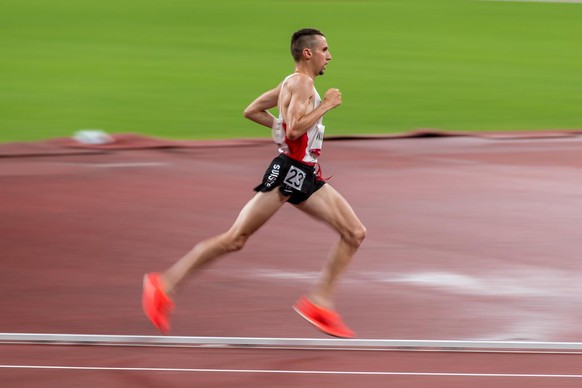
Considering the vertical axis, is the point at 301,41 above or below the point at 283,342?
above

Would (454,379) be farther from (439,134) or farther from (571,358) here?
(439,134)

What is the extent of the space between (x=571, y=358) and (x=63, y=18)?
29243 millimetres

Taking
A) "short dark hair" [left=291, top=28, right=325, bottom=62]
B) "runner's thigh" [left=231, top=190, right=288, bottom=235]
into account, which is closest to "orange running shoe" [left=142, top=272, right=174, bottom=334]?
"runner's thigh" [left=231, top=190, right=288, bottom=235]

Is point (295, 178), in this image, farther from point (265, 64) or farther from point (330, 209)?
point (265, 64)

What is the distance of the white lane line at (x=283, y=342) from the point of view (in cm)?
836

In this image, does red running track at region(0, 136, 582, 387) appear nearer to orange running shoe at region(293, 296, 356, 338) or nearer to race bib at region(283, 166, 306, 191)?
orange running shoe at region(293, 296, 356, 338)

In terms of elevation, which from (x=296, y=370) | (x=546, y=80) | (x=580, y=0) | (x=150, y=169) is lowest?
(x=296, y=370)

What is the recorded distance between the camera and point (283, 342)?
8.45 metres

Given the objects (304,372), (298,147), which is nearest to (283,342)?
(304,372)

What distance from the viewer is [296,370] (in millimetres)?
7879

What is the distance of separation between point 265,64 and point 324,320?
838 inches

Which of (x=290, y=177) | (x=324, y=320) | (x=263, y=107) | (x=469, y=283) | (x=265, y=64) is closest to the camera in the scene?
(x=290, y=177)

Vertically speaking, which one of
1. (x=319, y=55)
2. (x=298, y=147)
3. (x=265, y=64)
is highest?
(x=265, y=64)

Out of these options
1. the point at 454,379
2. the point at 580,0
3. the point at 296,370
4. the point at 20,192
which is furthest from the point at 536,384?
the point at 580,0
